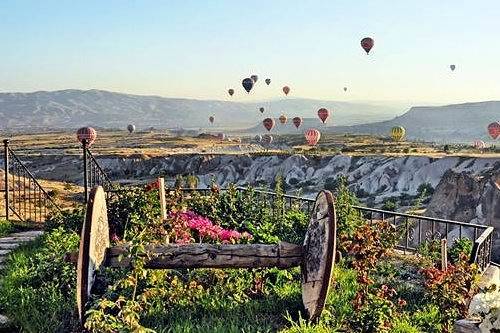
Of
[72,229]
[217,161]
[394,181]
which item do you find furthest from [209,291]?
[217,161]

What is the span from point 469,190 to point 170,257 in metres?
30.3

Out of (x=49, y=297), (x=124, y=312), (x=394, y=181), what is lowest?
(x=394, y=181)

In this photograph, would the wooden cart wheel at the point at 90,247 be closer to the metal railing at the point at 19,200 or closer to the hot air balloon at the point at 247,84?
the metal railing at the point at 19,200

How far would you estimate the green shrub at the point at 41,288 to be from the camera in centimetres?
749

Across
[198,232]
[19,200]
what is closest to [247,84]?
[19,200]

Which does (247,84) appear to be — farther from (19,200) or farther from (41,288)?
(41,288)

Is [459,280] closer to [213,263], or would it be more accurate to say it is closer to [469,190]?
[213,263]

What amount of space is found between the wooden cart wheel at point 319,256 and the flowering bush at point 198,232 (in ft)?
7.49

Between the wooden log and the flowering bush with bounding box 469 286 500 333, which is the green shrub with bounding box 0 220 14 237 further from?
the flowering bush with bounding box 469 286 500 333

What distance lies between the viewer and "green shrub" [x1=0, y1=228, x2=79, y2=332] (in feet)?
24.6

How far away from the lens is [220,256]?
7605 mm

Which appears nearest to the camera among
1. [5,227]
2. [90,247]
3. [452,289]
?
[90,247]

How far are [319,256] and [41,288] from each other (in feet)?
13.5

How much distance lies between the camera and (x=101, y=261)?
7328 mm
